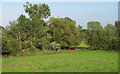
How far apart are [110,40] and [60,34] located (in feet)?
42.5

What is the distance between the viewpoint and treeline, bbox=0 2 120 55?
31.8 m

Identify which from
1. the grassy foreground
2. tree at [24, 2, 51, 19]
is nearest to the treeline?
tree at [24, 2, 51, 19]

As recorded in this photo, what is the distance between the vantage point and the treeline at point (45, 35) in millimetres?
31766

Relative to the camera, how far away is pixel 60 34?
133 ft

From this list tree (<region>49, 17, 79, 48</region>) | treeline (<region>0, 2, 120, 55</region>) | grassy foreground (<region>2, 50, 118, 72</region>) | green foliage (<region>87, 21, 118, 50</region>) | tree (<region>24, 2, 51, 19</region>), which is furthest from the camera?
tree (<region>24, 2, 51, 19</region>)

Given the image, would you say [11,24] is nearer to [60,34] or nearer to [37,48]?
[37,48]

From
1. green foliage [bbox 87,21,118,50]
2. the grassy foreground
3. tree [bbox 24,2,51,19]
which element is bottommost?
the grassy foreground

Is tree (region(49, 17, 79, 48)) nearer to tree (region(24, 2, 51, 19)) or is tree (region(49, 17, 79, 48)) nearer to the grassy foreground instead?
tree (region(24, 2, 51, 19))

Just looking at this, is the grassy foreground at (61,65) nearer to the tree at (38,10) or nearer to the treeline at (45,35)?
the treeline at (45,35)

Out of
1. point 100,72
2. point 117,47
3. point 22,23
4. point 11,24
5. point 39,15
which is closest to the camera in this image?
point 100,72

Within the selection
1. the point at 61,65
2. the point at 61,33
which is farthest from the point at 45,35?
the point at 61,65

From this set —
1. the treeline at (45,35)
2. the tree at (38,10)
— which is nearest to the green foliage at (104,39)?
the treeline at (45,35)

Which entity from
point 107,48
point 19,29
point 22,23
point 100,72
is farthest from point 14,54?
point 107,48

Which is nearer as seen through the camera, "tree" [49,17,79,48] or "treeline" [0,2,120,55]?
"treeline" [0,2,120,55]
